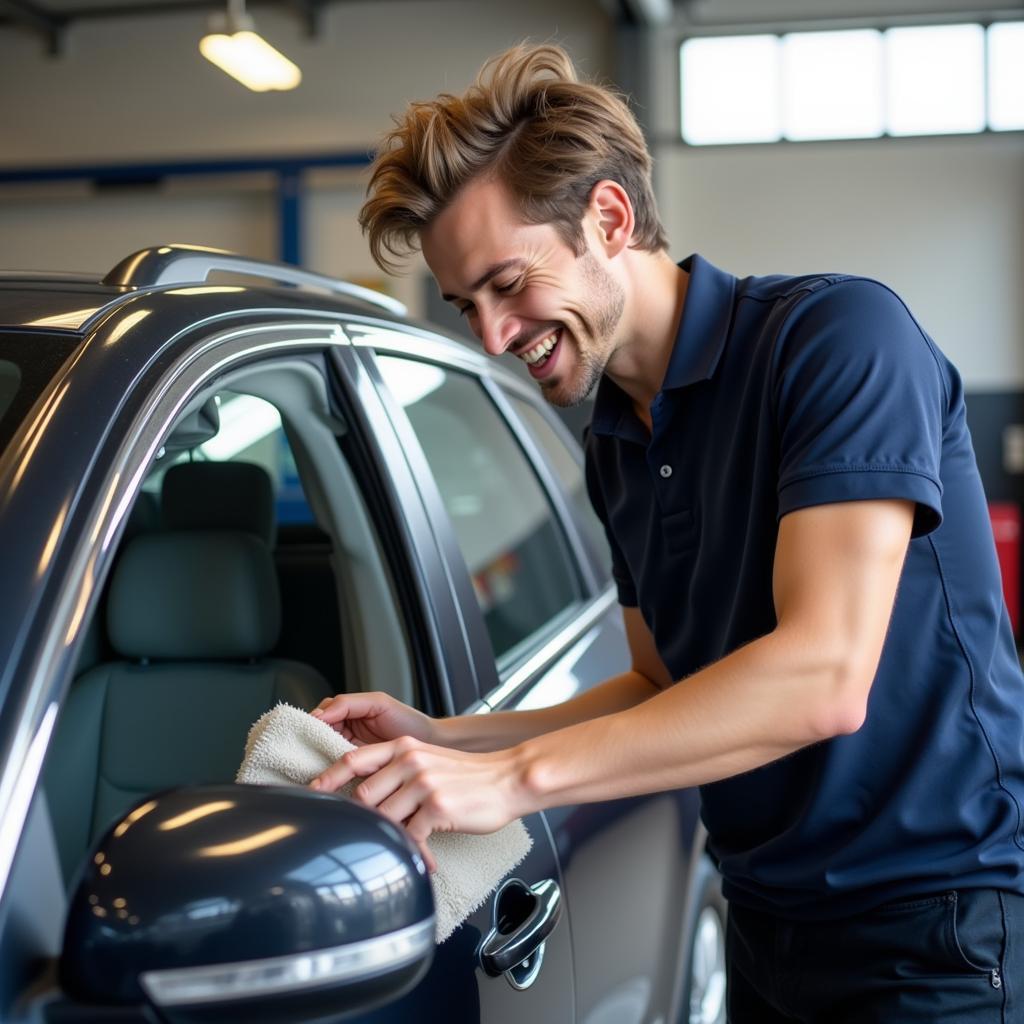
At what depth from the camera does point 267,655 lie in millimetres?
2209

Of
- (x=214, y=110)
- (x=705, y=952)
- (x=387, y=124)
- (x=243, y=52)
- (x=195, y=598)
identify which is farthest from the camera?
(x=214, y=110)

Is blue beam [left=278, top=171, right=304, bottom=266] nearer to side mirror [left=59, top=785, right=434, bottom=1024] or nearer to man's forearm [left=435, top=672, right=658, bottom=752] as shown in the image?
man's forearm [left=435, top=672, right=658, bottom=752]

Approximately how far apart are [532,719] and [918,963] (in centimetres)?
49

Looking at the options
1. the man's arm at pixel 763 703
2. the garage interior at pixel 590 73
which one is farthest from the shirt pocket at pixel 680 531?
the garage interior at pixel 590 73

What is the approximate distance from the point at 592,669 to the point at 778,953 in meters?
0.79

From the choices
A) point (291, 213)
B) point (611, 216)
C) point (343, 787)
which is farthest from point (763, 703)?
point (291, 213)

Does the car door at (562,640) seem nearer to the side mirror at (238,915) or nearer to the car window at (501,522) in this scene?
the car window at (501,522)

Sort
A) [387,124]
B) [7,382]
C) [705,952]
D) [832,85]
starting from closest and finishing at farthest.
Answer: [7,382] < [705,952] < [387,124] < [832,85]

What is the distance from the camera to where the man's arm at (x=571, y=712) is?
1.46 meters

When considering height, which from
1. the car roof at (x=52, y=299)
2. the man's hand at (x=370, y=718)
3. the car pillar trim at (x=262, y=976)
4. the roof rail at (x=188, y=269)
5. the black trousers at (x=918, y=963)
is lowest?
the black trousers at (x=918, y=963)

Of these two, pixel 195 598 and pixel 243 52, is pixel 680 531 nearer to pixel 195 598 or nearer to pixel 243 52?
pixel 195 598

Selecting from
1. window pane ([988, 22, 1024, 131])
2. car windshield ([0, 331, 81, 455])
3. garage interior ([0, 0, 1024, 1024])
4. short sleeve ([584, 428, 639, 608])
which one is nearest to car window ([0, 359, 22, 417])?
car windshield ([0, 331, 81, 455])

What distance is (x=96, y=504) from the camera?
39.3 inches

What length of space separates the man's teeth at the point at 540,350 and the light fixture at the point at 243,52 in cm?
683
